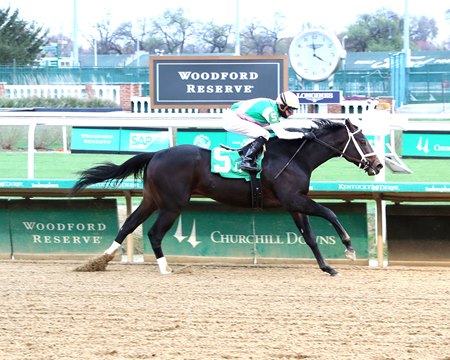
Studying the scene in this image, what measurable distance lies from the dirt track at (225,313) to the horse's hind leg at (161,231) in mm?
171

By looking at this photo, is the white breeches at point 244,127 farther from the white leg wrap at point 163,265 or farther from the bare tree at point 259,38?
the bare tree at point 259,38

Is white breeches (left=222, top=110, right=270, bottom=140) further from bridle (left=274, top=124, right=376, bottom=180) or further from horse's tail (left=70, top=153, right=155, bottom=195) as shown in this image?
horse's tail (left=70, top=153, right=155, bottom=195)

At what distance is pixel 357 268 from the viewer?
10281mm

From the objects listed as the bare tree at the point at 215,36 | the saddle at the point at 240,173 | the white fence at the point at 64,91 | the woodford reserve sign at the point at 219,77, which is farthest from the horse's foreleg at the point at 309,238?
the bare tree at the point at 215,36

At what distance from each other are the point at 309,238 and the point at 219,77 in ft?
16.5

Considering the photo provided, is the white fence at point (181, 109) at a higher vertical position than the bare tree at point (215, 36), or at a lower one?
lower

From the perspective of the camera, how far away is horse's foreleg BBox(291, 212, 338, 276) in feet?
31.8

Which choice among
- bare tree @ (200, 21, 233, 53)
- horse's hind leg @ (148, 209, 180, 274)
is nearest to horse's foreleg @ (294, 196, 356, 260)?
horse's hind leg @ (148, 209, 180, 274)

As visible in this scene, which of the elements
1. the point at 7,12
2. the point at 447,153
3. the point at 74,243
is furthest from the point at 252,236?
the point at 7,12

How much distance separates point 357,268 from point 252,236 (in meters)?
1.16

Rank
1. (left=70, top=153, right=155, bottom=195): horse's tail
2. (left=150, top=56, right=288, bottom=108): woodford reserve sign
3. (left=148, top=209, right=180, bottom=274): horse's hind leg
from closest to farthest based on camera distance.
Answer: (left=148, top=209, right=180, bottom=274): horse's hind leg < (left=70, top=153, right=155, bottom=195): horse's tail < (left=150, top=56, right=288, bottom=108): woodford reserve sign

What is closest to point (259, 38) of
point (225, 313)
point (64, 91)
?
point (64, 91)

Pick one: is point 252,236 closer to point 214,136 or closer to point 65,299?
point 65,299

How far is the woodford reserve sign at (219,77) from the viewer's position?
14227mm
